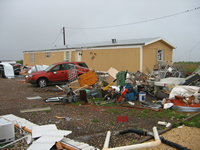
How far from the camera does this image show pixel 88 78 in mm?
10383

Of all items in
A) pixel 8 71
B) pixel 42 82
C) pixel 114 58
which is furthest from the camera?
pixel 8 71

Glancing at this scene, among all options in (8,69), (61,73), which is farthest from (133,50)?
(8,69)

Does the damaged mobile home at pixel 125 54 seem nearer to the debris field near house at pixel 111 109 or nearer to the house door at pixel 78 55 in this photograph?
the house door at pixel 78 55

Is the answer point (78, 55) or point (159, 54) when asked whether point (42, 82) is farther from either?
point (159, 54)

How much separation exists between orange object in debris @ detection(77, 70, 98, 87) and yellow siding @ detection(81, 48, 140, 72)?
494cm

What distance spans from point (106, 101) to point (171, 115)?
2.87 m

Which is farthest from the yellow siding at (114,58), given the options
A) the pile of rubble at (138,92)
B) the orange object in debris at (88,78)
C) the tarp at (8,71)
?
the tarp at (8,71)

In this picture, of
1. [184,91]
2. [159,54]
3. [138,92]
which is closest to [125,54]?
[159,54]

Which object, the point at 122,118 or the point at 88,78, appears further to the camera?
the point at 88,78

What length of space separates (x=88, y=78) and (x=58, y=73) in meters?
3.48

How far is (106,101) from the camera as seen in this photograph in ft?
27.0

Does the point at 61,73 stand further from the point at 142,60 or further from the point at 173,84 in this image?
the point at 173,84

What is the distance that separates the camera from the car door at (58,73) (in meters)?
12.9

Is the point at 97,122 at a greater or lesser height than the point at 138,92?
lesser
